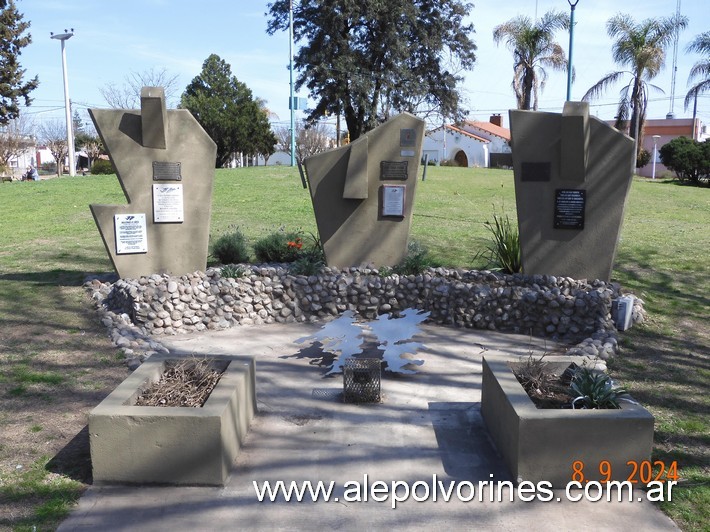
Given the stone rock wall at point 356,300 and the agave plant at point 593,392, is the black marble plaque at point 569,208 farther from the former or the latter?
the agave plant at point 593,392

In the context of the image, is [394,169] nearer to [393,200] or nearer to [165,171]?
[393,200]

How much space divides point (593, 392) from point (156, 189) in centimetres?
636

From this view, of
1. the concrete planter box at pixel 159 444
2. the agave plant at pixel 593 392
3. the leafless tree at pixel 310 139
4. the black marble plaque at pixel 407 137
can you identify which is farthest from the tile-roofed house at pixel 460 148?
the concrete planter box at pixel 159 444

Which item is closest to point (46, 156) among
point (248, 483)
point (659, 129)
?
point (659, 129)

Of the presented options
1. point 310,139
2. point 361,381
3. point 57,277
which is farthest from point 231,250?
point 310,139

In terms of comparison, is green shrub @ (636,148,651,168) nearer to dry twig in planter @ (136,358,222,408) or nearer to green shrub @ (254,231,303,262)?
green shrub @ (254,231,303,262)

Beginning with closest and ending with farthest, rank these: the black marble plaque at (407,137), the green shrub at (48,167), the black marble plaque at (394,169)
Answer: the black marble plaque at (407,137) → the black marble plaque at (394,169) → the green shrub at (48,167)

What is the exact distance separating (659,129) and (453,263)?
199 ft

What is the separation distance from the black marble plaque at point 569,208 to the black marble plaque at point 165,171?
509 centimetres

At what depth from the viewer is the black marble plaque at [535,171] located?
8.38 m

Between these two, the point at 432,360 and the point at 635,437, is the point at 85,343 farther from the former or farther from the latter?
the point at 635,437

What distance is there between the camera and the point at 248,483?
14.1 feet

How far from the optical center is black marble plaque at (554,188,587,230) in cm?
835

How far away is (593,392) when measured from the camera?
14.6ft
